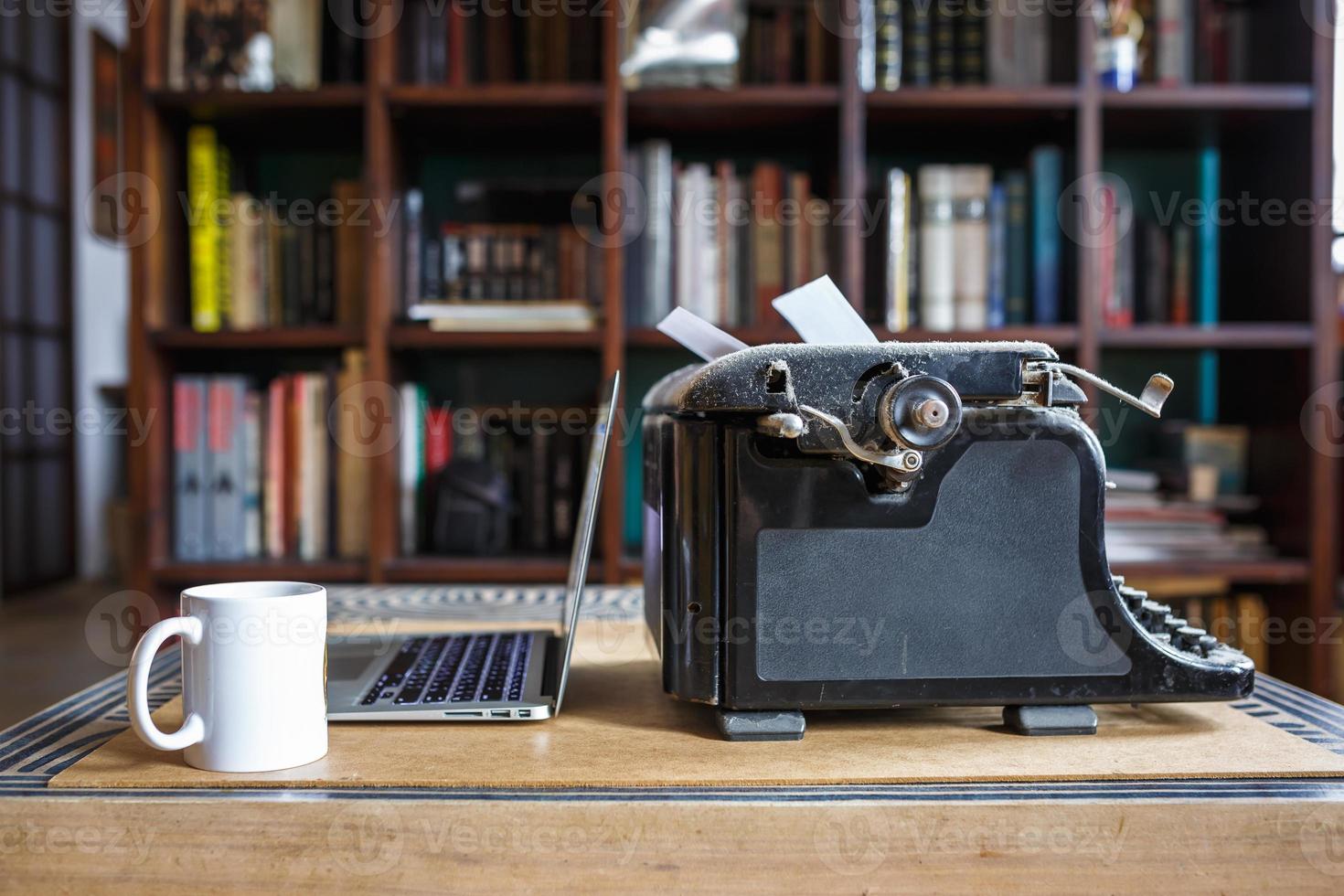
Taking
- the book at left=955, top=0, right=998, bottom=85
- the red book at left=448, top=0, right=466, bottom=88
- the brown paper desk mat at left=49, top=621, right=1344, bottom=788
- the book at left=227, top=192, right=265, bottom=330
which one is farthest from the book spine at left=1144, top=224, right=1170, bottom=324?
the book at left=227, top=192, right=265, bottom=330

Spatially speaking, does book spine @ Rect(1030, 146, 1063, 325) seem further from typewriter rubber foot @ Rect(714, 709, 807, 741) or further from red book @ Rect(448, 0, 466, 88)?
typewriter rubber foot @ Rect(714, 709, 807, 741)

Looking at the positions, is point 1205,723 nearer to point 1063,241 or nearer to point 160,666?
point 160,666

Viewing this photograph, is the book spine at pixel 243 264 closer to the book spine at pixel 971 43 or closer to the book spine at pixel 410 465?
the book spine at pixel 410 465

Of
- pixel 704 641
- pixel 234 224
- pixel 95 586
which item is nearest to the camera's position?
pixel 704 641

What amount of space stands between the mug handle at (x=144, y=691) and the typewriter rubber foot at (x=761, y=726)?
0.31 meters

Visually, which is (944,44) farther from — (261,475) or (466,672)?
(466,672)

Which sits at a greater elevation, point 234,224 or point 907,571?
point 234,224

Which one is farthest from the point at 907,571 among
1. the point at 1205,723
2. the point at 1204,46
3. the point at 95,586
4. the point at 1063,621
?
the point at 95,586

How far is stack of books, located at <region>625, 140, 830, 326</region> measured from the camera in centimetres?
192

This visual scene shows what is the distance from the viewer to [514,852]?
1.81ft

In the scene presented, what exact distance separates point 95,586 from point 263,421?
2.15 metres

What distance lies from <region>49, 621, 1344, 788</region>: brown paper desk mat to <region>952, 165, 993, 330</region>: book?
Answer: 127 cm

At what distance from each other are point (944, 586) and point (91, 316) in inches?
153

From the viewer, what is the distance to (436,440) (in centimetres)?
198
